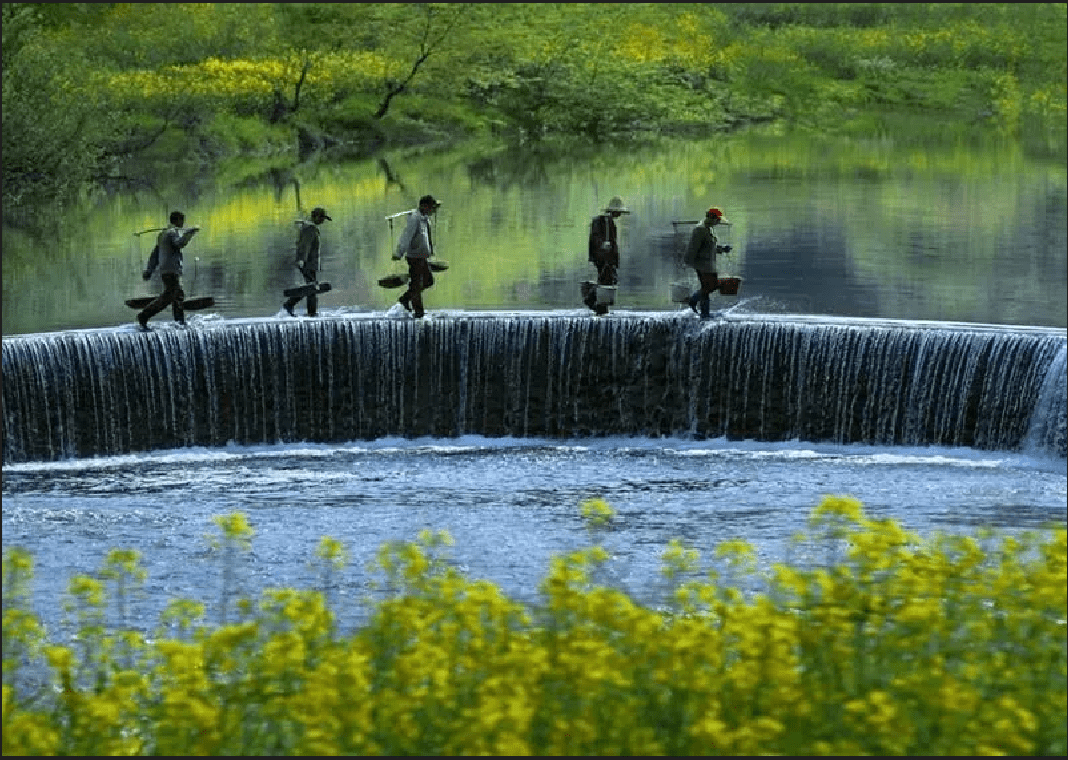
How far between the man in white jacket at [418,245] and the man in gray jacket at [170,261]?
2.57 metres

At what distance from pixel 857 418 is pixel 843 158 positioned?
1457 inches

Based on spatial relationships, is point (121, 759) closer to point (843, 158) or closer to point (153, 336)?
point (153, 336)

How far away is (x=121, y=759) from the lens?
10828mm

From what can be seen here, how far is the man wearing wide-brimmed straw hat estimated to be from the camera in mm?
27312

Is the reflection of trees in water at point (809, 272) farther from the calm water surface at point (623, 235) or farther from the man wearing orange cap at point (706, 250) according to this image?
the man wearing orange cap at point (706, 250)

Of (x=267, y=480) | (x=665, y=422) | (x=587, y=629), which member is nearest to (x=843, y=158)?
(x=665, y=422)

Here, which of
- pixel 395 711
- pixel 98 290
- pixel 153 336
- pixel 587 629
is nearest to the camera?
pixel 395 711

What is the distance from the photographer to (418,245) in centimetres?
Answer: 2694

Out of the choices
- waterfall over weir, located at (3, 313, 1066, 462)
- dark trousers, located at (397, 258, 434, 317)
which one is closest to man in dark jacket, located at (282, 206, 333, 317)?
waterfall over weir, located at (3, 313, 1066, 462)

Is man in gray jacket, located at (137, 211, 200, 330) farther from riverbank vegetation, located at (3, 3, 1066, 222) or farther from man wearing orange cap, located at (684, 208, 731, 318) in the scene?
riverbank vegetation, located at (3, 3, 1066, 222)

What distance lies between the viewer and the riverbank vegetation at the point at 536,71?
226 ft

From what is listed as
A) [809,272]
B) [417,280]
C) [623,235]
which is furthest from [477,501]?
[623,235]

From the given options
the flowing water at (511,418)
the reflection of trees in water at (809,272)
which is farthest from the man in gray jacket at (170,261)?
the reflection of trees in water at (809,272)

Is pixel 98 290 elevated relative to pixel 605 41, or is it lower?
lower
